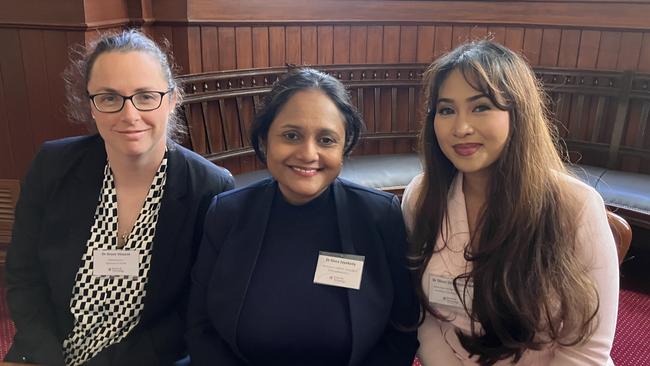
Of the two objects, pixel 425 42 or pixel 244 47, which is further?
pixel 425 42

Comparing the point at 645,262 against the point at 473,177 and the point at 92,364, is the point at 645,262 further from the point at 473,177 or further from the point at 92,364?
the point at 92,364

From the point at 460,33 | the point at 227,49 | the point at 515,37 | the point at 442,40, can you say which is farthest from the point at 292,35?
the point at 515,37

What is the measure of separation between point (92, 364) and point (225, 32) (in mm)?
2082

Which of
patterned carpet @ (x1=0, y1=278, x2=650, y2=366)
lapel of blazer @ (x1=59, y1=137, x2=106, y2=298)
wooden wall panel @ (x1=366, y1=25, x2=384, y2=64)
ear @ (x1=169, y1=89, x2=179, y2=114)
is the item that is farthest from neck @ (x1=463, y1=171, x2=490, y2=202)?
wooden wall panel @ (x1=366, y1=25, x2=384, y2=64)

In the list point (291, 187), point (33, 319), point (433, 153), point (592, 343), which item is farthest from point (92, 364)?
point (592, 343)

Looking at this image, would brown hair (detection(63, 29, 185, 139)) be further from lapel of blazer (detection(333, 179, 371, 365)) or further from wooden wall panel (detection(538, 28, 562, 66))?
wooden wall panel (detection(538, 28, 562, 66))

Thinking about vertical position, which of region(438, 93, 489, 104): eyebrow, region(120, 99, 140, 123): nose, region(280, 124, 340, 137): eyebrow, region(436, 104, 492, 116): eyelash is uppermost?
region(438, 93, 489, 104): eyebrow

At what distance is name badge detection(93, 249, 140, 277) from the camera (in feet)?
5.23

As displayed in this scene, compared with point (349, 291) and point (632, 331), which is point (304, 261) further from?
point (632, 331)

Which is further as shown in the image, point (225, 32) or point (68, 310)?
point (225, 32)

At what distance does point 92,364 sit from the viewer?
157 centimetres

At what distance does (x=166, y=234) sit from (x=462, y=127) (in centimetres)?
88

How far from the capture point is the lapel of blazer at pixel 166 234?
1.61 m

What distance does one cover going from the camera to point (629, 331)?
106 inches
